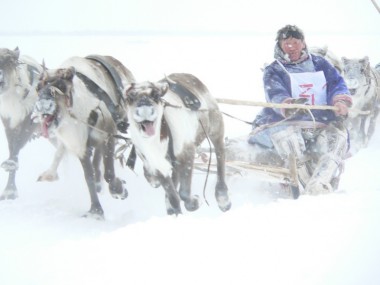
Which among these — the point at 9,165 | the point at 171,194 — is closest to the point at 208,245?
the point at 171,194

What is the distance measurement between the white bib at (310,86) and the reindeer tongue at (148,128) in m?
1.91

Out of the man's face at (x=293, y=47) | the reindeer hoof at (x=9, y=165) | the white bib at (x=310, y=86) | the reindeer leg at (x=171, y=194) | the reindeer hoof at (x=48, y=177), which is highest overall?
the man's face at (x=293, y=47)

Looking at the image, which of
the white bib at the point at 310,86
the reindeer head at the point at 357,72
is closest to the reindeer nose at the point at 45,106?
the white bib at the point at 310,86

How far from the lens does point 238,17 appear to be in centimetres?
4588

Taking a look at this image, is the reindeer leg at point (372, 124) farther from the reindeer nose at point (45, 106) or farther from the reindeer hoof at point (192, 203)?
the reindeer nose at point (45, 106)

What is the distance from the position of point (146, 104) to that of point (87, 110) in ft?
3.64

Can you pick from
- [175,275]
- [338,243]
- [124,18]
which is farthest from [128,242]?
[124,18]

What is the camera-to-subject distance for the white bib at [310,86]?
541cm

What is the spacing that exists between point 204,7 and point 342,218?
1855 inches

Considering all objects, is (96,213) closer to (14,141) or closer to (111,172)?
(111,172)

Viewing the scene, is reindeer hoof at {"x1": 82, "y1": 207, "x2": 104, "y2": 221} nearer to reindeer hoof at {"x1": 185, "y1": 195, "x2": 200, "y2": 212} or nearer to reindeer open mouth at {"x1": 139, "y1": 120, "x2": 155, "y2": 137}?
reindeer hoof at {"x1": 185, "y1": 195, "x2": 200, "y2": 212}

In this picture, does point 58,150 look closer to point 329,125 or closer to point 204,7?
point 329,125

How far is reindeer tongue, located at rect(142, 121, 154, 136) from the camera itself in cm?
408

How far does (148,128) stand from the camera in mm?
4094
